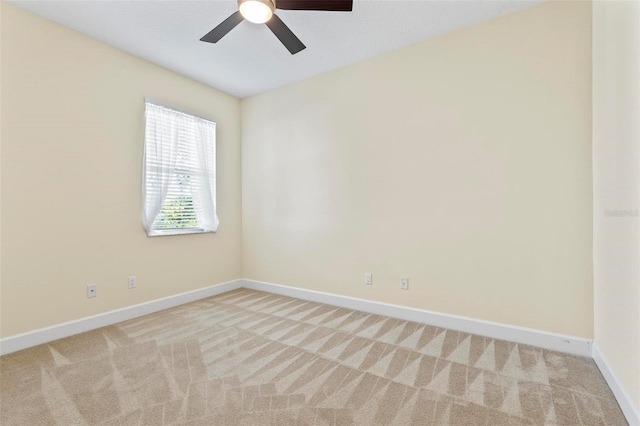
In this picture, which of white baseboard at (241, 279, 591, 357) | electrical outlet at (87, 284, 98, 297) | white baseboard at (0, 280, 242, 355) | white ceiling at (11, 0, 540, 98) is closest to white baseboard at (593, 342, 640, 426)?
white baseboard at (241, 279, 591, 357)

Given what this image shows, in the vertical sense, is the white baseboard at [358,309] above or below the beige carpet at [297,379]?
above

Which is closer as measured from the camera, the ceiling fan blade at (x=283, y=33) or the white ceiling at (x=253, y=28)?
the ceiling fan blade at (x=283, y=33)

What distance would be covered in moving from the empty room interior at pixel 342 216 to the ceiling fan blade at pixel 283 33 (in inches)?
0.9

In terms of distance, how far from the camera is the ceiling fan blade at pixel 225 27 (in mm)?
2204

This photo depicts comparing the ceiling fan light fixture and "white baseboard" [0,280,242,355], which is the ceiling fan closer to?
the ceiling fan light fixture

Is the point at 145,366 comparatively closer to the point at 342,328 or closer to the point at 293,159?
the point at 342,328

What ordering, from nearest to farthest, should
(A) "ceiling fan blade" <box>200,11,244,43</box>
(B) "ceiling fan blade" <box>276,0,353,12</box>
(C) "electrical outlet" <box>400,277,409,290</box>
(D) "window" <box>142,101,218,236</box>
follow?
(B) "ceiling fan blade" <box>276,0,353,12</box>, (A) "ceiling fan blade" <box>200,11,244,43</box>, (C) "electrical outlet" <box>400,277,409,290</box>, (D) "window" <box>142,101,218,236</box>

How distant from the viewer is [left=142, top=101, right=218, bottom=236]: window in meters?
3.42

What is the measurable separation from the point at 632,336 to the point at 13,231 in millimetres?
4445

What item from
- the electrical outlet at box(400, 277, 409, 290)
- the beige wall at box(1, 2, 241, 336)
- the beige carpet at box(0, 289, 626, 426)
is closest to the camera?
the beige carpet at box(0, 289, 626, 426)

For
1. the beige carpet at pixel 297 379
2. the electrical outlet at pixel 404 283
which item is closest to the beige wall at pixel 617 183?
the beige carpet at pixel 297 379

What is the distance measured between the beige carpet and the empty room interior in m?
0.02

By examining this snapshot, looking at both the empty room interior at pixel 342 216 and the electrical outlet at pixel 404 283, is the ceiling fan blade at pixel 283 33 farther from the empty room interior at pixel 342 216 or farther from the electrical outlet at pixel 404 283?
the electrical outlet at pixel 404 283

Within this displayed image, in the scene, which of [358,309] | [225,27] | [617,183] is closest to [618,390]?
[617,183]
